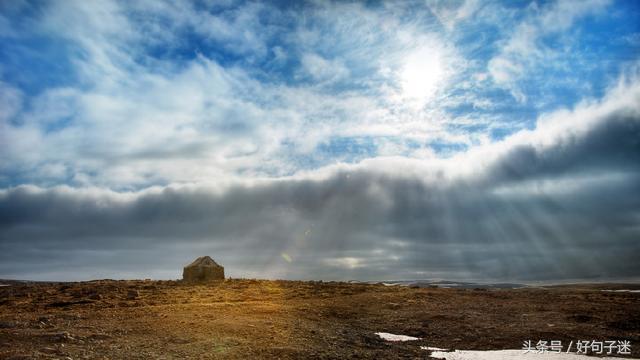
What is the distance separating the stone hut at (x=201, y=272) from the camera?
34825mm

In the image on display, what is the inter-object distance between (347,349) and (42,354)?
8.72 meters

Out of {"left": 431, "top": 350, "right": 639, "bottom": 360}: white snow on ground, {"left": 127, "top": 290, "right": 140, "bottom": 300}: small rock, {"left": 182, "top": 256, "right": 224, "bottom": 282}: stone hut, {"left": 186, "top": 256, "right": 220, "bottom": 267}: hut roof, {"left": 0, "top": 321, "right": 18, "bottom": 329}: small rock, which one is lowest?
{"left": 431, "top": 350, "right": 639, "bottom": 360}: white snow on ground

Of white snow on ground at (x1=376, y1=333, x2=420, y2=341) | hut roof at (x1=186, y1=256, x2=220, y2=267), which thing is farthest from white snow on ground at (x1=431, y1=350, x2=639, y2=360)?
hut roof at (x1=186, y1=256, x2=220, y2=267)

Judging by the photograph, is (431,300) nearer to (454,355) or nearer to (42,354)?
(454,355)

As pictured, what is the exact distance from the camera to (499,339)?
16.4 meters

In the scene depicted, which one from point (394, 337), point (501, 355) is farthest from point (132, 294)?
point (501, 355)

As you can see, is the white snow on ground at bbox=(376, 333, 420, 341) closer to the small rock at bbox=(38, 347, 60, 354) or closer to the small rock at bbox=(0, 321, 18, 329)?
the small rock at bbox=(38, 347, 60, 354)

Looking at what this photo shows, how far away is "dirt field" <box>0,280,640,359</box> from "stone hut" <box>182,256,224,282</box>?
4819 mm

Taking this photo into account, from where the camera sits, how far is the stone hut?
114 feet

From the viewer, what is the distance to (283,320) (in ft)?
59.6

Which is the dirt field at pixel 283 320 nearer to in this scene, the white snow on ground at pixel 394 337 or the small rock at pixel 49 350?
the small rock at pixel 49 350

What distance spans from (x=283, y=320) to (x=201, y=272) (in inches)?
727

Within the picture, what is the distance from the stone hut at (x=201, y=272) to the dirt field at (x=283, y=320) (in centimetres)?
482

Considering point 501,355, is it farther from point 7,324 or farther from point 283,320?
point 7,324
